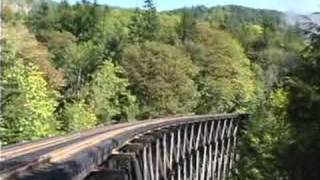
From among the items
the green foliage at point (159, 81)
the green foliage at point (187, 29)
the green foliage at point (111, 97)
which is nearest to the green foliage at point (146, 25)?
the green foliage at point (187, 29)

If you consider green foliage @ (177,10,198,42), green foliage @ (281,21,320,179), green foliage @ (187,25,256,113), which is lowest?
green foliage @ (187,25,256,113)

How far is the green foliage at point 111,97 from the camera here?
6744 centimetres

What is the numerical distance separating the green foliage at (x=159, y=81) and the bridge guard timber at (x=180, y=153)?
18237mm

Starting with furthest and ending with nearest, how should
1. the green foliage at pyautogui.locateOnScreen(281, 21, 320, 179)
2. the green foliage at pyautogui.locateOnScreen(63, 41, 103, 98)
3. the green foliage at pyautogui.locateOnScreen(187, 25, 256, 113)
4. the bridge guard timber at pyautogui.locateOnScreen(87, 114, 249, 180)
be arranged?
the green foliage at pyautogui.locateOnScreen(187, 25, 256, 113)
the green foliage at pyautogui.locateOnScreen(63, 41, 103, 98)
the bridge guard timber at pyautogui.locateOnScreen(87, 114, 249, 180)
the green foliage at pyautogui.locateOnScreen(281, 21, 320, 179)

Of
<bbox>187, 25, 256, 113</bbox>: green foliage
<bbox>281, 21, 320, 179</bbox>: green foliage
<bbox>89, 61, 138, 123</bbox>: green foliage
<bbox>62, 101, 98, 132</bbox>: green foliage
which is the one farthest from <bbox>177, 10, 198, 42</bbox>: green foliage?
<bbox>281, 21, 320, 179</bbox>: green foliage

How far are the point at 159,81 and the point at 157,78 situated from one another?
0.35 m

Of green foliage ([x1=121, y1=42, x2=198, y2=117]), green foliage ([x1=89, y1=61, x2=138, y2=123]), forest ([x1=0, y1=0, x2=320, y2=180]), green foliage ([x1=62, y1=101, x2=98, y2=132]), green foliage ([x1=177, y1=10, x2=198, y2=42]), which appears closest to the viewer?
forest ([x1=0, y1=0, x2=320, y2=180])

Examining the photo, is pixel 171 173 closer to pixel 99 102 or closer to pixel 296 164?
pixel 296 164

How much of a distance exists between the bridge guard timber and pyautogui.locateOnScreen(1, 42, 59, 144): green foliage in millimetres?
8849

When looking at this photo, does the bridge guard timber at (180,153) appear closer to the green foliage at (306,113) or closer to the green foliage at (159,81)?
the green foliage at (306,113)

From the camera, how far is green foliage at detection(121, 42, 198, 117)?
243 ft

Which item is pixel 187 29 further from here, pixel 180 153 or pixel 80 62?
pixel 180 153

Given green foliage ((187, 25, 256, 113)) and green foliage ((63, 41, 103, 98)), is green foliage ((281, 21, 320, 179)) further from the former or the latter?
green foliage ((187, 25, 256, 113))

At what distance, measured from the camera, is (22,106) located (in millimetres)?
43031
